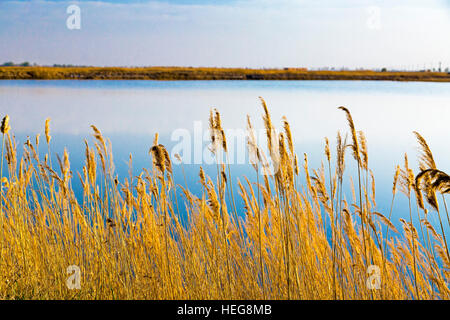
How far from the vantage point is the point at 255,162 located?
2.64m

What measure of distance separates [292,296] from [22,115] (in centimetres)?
1437

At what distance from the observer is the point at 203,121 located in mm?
15438

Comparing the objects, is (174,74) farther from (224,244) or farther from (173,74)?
(224,244)

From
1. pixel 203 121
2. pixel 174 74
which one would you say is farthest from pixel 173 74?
pixel 203 121

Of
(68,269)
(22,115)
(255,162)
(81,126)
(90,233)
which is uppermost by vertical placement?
(22,115)

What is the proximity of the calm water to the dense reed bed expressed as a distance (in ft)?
3.86

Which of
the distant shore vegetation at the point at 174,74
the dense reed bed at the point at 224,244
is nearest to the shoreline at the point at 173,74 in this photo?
the distant shore vegetation at the point at 174,74

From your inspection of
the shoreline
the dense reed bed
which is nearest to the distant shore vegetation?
the shoreline

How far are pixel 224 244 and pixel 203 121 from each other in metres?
12.5

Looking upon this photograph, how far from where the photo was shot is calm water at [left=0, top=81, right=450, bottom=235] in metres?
8.47

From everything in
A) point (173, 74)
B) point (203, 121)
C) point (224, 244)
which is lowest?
point (224, 244)

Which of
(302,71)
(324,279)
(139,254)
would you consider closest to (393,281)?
(324,279)

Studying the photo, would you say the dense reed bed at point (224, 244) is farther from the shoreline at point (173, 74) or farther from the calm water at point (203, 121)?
the shoreline at point (173, 74)

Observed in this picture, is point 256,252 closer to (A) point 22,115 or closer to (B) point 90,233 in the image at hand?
(B) point 90,233
